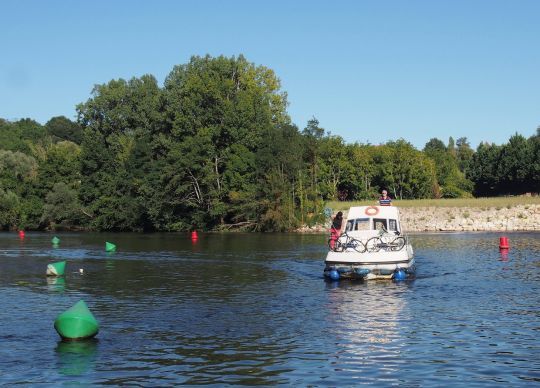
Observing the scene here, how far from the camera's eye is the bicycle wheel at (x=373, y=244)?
29.1m

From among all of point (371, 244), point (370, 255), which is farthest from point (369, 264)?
point (371, 244)

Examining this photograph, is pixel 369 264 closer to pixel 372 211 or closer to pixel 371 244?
pixel 371 244

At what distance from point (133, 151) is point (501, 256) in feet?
213

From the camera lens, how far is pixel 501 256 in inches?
1563

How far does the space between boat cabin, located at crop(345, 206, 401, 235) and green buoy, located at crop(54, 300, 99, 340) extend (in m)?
16.8

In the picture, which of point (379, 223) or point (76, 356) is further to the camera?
point (379, 223)

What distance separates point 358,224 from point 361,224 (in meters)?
0.15

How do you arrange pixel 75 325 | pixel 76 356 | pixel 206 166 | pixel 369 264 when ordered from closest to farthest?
pixel 76 356, pixel 75 325, pixel 369 264, pixel 206 166

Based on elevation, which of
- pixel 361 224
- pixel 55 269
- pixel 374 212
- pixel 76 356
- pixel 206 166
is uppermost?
pixel 206 166

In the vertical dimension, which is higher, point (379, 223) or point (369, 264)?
point (379, 223)

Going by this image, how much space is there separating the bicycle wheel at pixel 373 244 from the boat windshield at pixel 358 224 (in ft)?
6.14

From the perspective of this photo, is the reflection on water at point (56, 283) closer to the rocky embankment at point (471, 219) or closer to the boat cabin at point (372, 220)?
the boat cabin at point (372, 220)

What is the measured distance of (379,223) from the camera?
105ft

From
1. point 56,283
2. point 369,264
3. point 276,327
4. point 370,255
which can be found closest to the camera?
point 276,327
